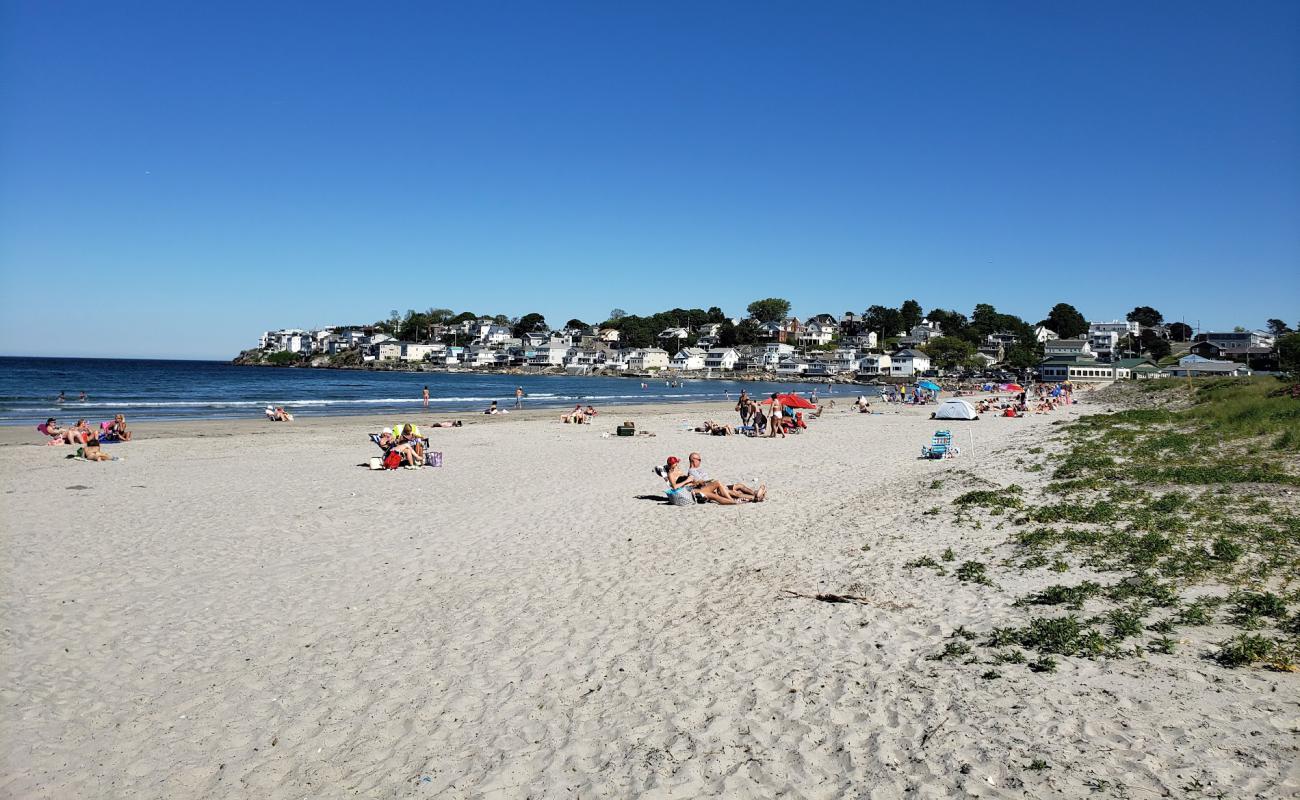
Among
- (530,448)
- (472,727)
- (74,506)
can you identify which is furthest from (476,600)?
(530,448)

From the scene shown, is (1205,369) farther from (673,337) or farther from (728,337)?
(673,337)

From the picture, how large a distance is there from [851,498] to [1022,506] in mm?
3076

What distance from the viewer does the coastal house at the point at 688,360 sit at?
149 meters

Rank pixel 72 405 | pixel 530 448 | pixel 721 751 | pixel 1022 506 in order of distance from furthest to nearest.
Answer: pixel 72 405 < pixel 530 448 < pixel 1022 506 < pixel 721 751

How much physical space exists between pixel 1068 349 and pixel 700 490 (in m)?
128

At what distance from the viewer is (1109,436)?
61.9 ft

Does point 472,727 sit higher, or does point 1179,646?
point 1179,646

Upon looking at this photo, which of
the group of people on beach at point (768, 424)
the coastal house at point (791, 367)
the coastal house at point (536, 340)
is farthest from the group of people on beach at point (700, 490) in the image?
the coastal house at point (536, 340)

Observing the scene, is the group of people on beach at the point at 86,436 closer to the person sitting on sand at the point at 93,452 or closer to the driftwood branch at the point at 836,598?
the person sitting on sand at the point at 93,452

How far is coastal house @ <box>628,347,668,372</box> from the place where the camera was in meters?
150

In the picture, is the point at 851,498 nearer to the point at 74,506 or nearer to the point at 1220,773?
the point at 1220,773

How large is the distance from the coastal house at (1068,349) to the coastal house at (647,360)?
70.7m

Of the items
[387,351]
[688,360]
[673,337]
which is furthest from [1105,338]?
[387,351]

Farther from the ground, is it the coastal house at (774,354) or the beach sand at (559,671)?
the coastal house at (774,354)
